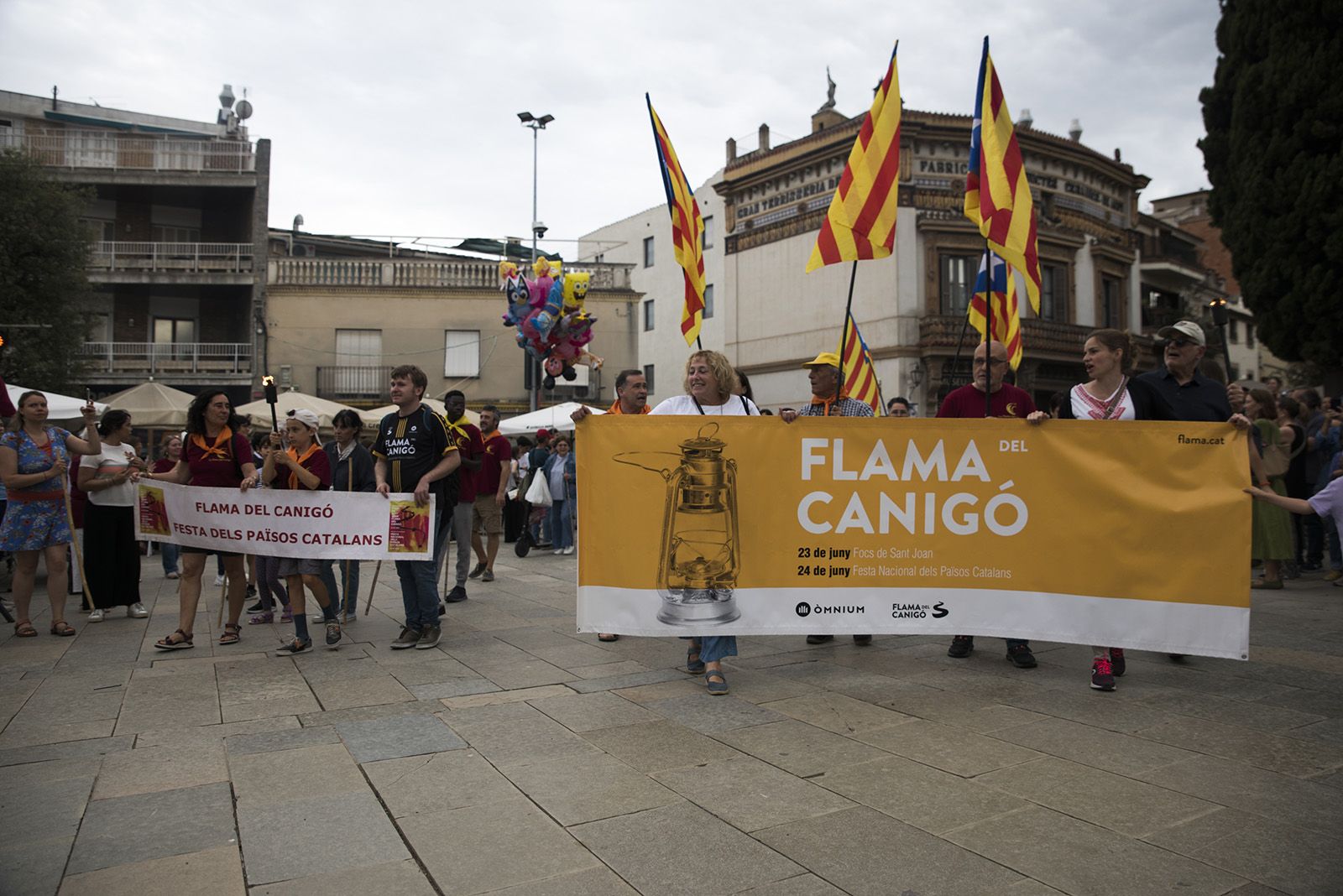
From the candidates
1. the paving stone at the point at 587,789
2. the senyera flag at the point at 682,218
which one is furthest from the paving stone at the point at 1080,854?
the senyera flag at the point at 682,218

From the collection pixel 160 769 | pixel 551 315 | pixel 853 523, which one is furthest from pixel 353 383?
pixel 160 769

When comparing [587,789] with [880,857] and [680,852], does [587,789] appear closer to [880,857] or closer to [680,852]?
[680,852]

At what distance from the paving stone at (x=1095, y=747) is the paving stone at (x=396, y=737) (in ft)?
8.18

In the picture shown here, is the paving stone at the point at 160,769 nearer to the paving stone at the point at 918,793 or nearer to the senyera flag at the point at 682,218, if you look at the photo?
the paving stone at the point at 918,793

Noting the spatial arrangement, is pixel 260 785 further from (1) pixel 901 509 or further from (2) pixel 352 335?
(2) pixel 352 335

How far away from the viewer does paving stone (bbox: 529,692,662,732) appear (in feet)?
14.7

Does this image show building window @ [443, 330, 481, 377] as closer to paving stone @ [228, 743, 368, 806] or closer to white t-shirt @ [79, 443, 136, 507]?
white t-shirt @ [79, 443, 136, 507]

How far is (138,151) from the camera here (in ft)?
99.6

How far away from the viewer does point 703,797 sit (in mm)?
3473

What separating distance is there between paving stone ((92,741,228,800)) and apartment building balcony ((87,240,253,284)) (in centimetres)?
2906

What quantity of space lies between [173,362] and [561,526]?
71.8ft

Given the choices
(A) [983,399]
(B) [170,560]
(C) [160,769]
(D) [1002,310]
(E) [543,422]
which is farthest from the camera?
(E) [543,422]

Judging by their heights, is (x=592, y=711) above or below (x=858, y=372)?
below

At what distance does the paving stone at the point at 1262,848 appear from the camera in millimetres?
2740
